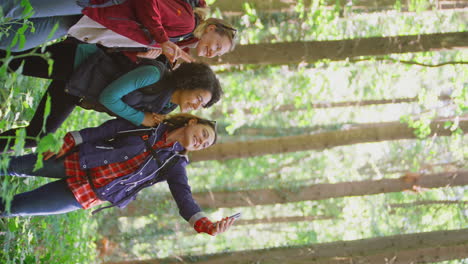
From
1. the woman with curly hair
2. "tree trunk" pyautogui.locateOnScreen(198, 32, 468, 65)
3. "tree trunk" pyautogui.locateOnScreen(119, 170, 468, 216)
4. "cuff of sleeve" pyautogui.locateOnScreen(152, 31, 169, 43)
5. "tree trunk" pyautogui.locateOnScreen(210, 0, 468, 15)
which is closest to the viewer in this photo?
"cuff of sleeve" pyautogui.locateOnScreen(152, 31, 169, 43)

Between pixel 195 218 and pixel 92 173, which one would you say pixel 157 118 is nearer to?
pixel 92 173

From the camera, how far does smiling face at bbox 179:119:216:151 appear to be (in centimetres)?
323

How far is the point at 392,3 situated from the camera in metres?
8.74

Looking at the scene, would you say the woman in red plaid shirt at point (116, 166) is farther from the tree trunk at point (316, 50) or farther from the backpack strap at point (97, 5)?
the tree trunk at point (316, 50)

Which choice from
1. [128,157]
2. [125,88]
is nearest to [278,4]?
[128,157]

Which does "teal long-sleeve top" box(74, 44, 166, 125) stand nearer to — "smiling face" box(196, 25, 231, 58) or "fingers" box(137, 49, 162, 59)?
"fingers" box(137, 49, 162, 59)

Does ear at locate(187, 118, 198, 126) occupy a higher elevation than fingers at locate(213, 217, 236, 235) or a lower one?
higher

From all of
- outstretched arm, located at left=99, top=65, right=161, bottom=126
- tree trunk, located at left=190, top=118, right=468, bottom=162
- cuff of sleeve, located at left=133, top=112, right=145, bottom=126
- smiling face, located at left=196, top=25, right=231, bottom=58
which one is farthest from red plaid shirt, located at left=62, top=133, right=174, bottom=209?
tree trunk, located at left=190, top=118, right=468, bottom=162

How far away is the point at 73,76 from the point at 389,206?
10.8 meters

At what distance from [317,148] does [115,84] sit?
386 centimetres

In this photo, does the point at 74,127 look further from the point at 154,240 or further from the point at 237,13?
the point at 154,240

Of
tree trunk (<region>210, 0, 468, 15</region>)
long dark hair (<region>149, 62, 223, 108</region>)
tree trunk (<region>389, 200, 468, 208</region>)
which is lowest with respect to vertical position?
tree trunk (<region>389, 200, 468, 208</region>)

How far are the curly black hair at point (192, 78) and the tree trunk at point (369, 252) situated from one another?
9.52ft

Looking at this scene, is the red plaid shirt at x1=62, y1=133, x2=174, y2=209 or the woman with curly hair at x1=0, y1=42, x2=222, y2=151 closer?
the woman with curly hair at x1=0, y1=42, x2=222, y2=151
